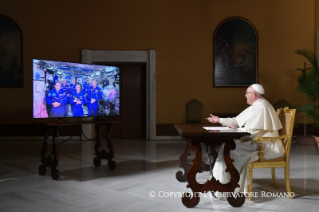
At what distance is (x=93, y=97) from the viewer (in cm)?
601

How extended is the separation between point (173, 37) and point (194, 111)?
2398mm

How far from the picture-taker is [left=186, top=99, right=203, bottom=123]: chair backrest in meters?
10.1

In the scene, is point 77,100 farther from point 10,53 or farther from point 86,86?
point 10,53

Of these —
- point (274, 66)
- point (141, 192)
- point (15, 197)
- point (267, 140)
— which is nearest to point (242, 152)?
point (267, 140)

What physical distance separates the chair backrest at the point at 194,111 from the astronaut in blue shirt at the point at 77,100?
16.0 feet

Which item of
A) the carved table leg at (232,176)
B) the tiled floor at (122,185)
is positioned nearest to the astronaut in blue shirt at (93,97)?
the tiled floor at (122,185)

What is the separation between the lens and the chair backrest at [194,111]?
399 inches

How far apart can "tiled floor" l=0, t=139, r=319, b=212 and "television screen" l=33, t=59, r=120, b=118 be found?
3.57 ft

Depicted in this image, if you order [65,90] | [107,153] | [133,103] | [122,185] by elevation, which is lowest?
[122,185]

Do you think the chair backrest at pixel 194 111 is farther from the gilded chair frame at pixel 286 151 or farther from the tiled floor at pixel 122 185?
the gilded chair frame at pixel 286 151

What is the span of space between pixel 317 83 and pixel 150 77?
4.66 meters

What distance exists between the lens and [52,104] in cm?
545

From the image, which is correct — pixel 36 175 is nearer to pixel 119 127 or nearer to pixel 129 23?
pixel 119 127

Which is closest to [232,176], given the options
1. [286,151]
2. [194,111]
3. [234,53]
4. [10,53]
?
[286,151]
